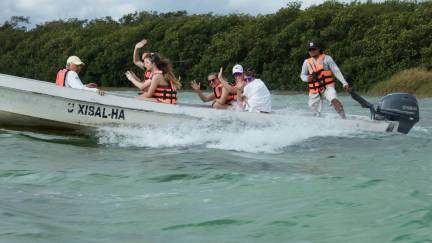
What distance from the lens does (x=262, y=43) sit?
37.6m

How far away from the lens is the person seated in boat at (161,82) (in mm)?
9289

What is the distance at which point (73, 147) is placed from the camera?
29.1 feet

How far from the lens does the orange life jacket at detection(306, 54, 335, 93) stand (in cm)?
1038

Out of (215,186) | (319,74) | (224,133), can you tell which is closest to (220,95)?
(224,133)

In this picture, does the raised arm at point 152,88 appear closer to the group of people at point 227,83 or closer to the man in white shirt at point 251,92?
the group of people at point 227,83

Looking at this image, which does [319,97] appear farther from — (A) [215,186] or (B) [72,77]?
(A) [215,186]

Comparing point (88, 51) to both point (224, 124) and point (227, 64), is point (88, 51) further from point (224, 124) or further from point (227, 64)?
point (224, 124)

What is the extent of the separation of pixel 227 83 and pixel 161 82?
3.44 feet

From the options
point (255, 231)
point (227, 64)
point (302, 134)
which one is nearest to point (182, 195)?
point (255, 231)

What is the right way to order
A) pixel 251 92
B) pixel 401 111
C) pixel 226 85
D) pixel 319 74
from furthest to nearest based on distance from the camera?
pixel 319 74 < pixel 401 111 < pixel 251 92 < pixel 226 85

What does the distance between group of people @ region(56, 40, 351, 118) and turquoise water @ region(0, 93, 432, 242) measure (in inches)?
21.2

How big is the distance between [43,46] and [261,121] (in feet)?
151

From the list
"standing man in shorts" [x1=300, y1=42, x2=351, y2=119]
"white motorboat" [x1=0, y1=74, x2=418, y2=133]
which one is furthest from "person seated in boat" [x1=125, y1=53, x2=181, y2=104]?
"standing man in shorts" [x1=300, y1=42, x2=351, y2=119]

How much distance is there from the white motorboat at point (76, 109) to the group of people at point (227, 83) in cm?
21
